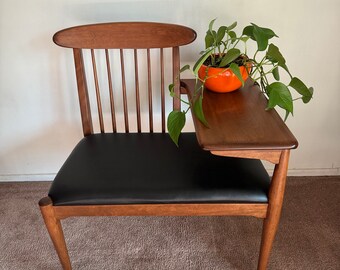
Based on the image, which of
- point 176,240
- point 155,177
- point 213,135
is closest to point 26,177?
point 176,240

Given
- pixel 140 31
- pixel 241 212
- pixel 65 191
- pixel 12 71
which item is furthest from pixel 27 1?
pixel 241 212

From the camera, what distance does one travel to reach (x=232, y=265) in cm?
132

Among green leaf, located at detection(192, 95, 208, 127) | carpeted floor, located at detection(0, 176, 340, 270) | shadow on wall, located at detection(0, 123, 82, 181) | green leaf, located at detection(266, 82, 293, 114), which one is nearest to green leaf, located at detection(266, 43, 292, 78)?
green leaf, located at detection(266, 82, 293, 114)

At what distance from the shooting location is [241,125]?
96 cm

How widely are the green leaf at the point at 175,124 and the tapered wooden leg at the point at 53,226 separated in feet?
1.48

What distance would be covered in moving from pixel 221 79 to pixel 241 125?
221 mm

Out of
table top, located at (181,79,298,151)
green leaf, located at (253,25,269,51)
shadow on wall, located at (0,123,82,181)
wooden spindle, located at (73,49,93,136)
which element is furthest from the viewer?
shadow on wall, located at (0,123,82,181)

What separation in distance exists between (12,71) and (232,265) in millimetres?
1293

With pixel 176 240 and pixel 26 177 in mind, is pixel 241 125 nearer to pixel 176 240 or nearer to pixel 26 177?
pixel 176 240

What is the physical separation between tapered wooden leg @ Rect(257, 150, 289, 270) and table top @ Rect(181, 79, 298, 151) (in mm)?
65

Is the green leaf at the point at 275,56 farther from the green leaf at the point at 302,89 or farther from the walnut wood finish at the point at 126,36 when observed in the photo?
the walnut wood finish at the point at 126,36

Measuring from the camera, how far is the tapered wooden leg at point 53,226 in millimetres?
1029

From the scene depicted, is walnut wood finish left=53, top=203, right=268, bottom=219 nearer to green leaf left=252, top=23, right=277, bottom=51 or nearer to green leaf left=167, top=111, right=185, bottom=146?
green leaf left=167, top=111, right=185, bottom=146

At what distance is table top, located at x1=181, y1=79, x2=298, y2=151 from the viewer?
34.4 inches
